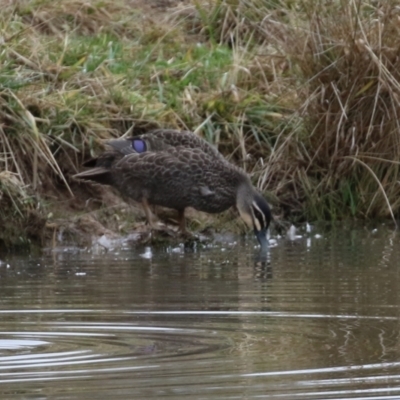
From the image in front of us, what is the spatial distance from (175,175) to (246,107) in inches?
59.1

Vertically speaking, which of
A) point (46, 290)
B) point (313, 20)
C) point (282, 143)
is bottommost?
point (46, 290)

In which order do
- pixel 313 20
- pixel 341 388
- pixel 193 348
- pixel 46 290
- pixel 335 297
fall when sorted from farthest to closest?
pixel 313 20 < pixel 46 290 < pixel 335 297 < pixel 193 348 < pixel 341 388

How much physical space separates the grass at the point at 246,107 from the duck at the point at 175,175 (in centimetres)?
38

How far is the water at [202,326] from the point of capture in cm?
415

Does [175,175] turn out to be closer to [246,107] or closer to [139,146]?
[139,146]

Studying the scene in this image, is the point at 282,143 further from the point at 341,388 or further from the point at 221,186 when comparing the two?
the point at 341,388

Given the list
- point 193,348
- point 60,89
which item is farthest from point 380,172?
point 193,348

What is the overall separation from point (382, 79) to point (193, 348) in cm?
562

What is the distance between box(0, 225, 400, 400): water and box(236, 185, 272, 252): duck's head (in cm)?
66

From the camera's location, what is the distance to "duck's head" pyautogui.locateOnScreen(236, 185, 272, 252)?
9.59 m

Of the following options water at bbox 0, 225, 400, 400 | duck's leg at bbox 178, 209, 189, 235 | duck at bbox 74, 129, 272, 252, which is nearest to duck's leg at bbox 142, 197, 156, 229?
duck at bbox 74, 129, 272, 252

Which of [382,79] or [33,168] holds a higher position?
[382,79]

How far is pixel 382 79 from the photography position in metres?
10.2

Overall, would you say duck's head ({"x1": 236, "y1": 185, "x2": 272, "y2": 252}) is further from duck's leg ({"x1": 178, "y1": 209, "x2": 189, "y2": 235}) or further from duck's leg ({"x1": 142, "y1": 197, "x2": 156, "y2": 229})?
duck's leg ({"x1": 142, "y1": 197, "x2": 156, "y2": 229})
